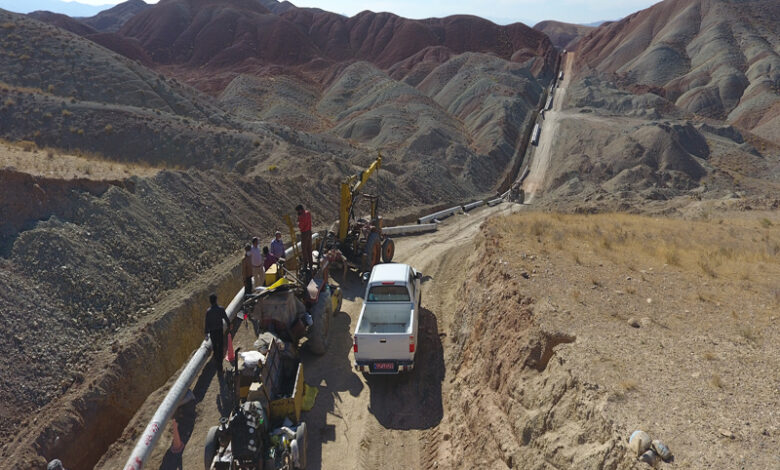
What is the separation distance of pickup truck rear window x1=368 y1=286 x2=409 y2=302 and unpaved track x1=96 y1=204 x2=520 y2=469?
1.45 m

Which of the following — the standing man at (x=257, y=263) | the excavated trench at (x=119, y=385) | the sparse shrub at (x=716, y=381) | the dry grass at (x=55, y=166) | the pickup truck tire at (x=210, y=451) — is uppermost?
the dry grass at (x=55, y=166)

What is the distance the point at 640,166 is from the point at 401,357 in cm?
3212

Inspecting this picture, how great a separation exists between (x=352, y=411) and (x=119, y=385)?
5538 mm

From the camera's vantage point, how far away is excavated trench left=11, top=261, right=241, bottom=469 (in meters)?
9.59

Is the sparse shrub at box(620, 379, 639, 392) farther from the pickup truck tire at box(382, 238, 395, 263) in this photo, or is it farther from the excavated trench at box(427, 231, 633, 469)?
the pickup truck tire at box(382, 238, 395, 263)

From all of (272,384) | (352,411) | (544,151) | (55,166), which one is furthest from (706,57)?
(272,384)

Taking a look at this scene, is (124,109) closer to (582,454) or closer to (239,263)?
(239,263)

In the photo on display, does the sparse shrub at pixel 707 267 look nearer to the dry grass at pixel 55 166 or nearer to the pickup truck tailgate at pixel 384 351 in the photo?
the pickup truck tailgate at pixel 384 351

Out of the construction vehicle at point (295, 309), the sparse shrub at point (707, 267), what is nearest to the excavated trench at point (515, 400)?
the construction vehicle at point (295, 309)

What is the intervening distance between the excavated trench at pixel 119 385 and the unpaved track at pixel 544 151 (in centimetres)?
2668

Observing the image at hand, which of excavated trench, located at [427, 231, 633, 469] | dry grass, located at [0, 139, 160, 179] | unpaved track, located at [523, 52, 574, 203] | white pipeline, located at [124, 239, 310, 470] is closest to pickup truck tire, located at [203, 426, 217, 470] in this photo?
white pipeline, located at [124, 239, 310, 470]

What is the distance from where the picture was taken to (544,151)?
45.6m

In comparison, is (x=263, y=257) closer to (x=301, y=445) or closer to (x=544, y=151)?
(x=301, y=445)

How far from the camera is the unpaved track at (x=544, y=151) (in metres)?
38.6
